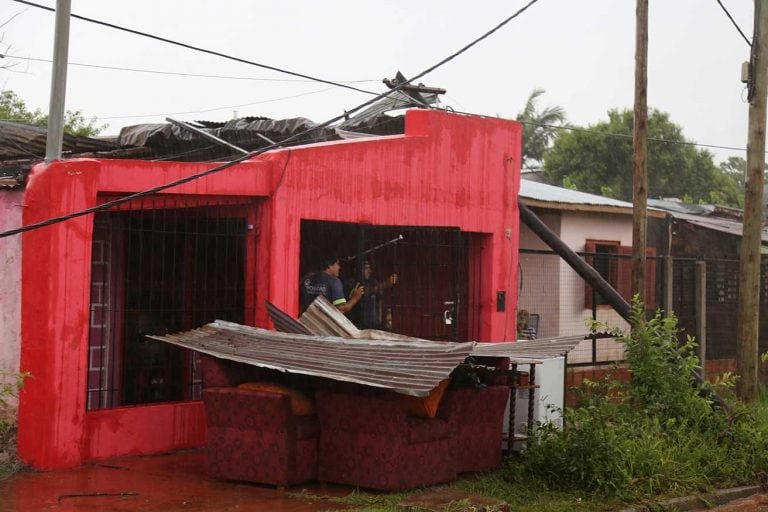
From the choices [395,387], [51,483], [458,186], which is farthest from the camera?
[458,186]

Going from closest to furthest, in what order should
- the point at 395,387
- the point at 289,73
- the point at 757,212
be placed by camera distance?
the point at 395,387
the point at 757,212
the point at 289,73

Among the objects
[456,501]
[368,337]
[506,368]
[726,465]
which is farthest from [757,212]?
[456,501]

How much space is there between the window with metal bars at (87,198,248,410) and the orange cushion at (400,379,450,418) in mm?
3114

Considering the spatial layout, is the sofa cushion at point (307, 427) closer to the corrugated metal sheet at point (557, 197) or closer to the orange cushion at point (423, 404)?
the orange cushion at point (423, 404)

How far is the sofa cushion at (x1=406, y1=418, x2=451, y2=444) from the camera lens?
810 centimetres

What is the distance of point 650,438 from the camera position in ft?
30.3

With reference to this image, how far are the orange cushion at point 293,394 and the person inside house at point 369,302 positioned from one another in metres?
3.34

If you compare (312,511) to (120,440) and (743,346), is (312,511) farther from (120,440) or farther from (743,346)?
(743,346)

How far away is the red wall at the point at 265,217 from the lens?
8914mm

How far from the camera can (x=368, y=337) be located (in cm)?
935

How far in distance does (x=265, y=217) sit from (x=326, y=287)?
1132 mm

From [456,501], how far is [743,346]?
560 centimetres

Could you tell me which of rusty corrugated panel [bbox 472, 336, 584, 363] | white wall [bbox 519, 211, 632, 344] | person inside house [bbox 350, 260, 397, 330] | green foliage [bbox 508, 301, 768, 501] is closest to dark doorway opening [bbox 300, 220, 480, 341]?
person inside house [bbox 350, 260, 397, 330]

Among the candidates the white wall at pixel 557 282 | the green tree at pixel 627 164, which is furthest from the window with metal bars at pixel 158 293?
the green tree at pixel 627 164
